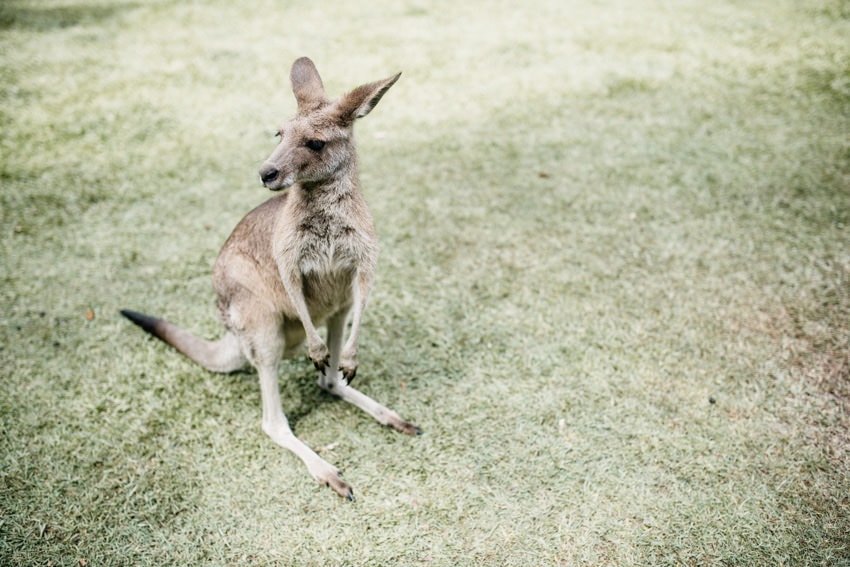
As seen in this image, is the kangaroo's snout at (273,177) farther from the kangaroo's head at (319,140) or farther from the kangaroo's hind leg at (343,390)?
the kangaroo's hind leg at (343,390)

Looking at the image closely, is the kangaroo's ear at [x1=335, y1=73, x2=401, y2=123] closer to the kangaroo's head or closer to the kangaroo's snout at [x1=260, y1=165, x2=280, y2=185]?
the kangaroo's head

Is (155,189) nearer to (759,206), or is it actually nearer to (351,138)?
(351,138)

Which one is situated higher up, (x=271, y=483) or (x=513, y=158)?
(x=513, y=158)

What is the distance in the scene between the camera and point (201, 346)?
2.39 metres

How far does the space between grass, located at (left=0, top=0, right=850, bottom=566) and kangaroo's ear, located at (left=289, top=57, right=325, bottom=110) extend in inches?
47.4

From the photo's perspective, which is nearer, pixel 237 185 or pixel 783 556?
pixel 783 556

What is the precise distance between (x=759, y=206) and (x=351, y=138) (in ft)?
9.17

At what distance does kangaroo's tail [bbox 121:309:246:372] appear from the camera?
7.53ft

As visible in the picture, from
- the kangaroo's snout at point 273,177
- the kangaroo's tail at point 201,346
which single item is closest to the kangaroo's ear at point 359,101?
the kangaroo's snout at point 273,177

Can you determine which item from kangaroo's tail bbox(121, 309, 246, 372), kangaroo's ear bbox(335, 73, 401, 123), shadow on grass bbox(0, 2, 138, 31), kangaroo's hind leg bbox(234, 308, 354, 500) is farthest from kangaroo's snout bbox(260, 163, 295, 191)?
shadow on grass bbox(0, 2, 138, 31)

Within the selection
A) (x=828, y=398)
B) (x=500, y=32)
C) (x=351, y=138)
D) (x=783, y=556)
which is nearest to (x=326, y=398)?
(x=351, y=138)

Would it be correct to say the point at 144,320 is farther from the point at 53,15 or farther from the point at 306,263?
the point at 53,15

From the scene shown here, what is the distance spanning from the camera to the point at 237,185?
3.74 meters

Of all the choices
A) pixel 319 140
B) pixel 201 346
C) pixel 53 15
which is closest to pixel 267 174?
pixel 319 140
